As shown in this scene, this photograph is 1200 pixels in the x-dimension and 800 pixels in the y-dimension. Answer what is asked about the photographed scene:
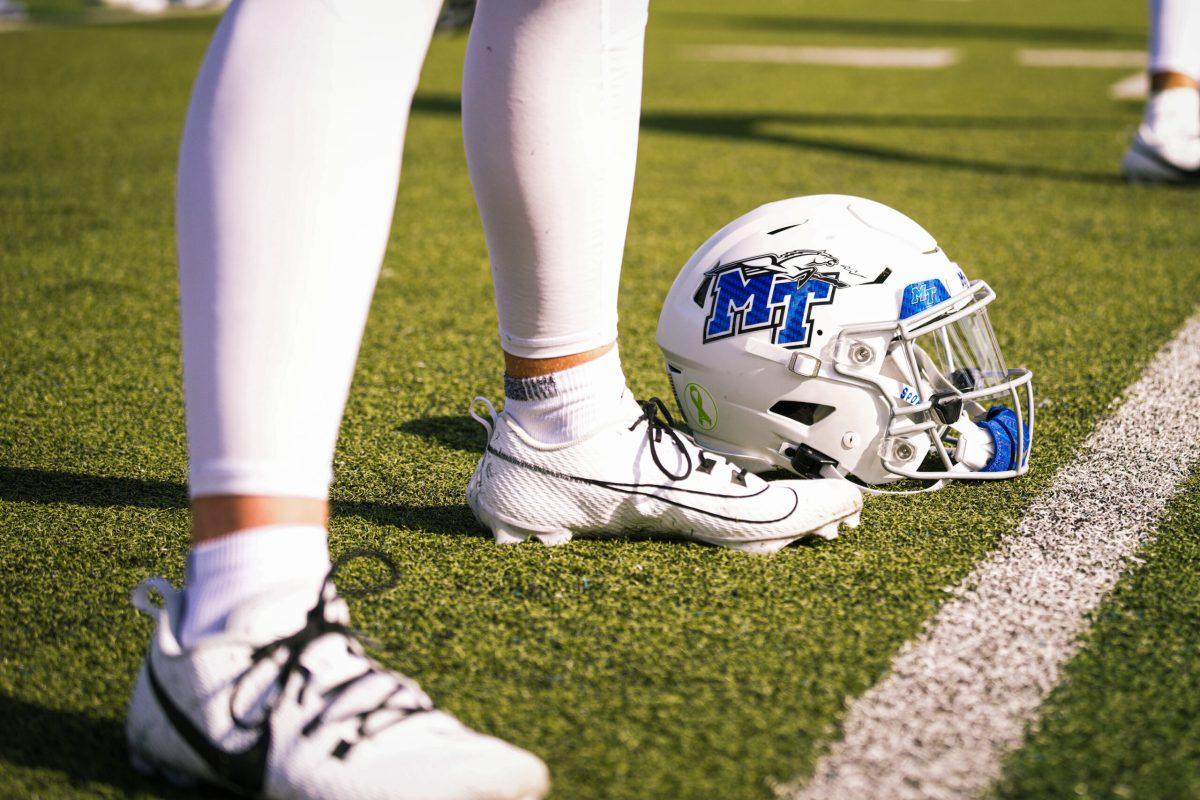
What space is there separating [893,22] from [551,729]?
9835 mm

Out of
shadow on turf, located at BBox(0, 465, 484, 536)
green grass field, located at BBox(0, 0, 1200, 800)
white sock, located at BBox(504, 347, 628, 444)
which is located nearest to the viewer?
green grass field, located at BBox(0, 0, 1200, 800)

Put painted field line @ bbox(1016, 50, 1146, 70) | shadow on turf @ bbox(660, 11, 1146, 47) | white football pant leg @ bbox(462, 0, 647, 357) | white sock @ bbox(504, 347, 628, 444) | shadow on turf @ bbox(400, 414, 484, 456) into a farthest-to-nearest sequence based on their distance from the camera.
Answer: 1. shadow on turf @ bbox(660, 11, 1146, 47)
2. painted field line @ bbox(1016, 50, 1146, 70)
3. shadow on turf @ bbox(400, 414, 484, 456)
4. white sock @ bbox(504, 347, 628, 444)
5. white football pant leg @ bbox(462, 0, 647, 357)

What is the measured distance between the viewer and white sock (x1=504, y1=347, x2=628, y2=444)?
1424mm

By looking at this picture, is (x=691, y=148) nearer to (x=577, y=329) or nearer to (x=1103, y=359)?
(x=1103, y=359)

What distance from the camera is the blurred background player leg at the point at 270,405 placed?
3.26 ft

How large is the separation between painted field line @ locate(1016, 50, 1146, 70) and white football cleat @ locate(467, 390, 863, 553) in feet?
21.5

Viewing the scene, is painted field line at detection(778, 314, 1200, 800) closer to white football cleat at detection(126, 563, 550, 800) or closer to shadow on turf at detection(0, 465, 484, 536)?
white football cleat at detection(126, 563, 550, 800)

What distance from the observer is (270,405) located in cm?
100

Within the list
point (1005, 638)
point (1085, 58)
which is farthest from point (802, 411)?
point (1085, 58)

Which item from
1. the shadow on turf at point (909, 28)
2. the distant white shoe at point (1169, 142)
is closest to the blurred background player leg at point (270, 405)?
the distant white shoe at point (1169, 142)

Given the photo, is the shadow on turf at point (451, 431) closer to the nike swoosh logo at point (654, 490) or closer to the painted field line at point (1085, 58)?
the nike swoosh logo at point (654, 490)

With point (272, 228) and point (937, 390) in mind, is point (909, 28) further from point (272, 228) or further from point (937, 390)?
point (272, 228)

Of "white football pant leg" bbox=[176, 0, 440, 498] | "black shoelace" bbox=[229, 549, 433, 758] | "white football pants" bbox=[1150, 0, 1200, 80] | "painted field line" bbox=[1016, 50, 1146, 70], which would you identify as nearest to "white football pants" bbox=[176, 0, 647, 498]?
"white football pant leg" bbox=[176, 0, 440, 498]

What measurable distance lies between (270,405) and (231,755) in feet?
0.96
